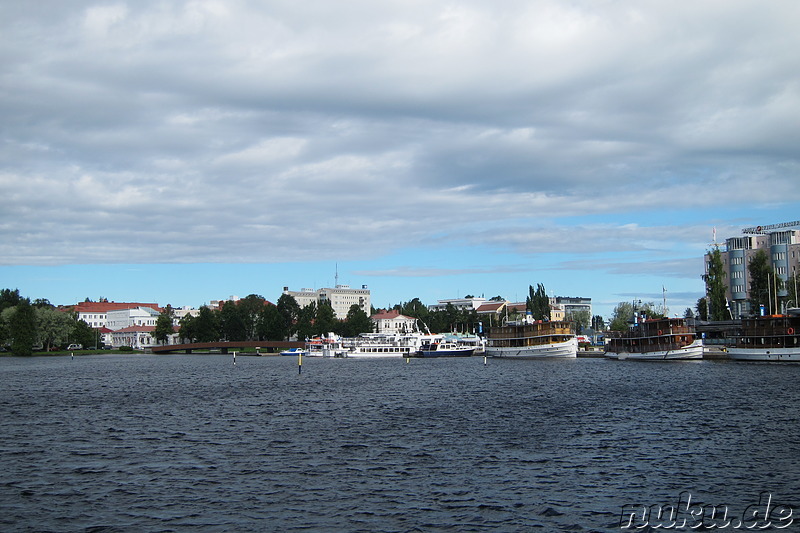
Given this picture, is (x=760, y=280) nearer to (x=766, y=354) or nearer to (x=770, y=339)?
(x=770, y=339)

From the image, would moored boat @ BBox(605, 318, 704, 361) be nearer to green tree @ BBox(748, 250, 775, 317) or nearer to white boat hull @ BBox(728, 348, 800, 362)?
white boat hull @ BBox(728, 348, 800, 362)

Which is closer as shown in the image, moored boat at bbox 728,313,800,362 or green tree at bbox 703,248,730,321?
moored boat at bbox 728,313,800,362

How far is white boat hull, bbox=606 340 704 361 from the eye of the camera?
453 ft

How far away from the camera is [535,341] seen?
171500mm

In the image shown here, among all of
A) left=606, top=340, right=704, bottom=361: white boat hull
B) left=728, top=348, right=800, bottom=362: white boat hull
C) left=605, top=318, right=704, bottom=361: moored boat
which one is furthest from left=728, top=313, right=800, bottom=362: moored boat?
left=605, top=318, right=704, bottom=361: moored boat

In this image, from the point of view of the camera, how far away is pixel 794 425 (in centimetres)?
5116

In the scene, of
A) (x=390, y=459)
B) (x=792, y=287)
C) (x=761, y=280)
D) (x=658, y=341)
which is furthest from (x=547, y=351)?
(x=390, y=459)

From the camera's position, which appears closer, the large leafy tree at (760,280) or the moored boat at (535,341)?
the large leafy tree at (760,280)

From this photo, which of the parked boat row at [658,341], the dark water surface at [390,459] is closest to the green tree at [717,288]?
the parked boat row at [658,341]

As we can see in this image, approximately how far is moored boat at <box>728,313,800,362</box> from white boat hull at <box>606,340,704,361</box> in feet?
29.9

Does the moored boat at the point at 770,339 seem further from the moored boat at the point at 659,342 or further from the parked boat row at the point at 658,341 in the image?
the moored boat at the point at 659,342

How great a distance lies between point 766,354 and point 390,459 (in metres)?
102

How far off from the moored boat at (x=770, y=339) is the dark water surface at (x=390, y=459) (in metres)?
45.2

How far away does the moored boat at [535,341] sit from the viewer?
165875mm
